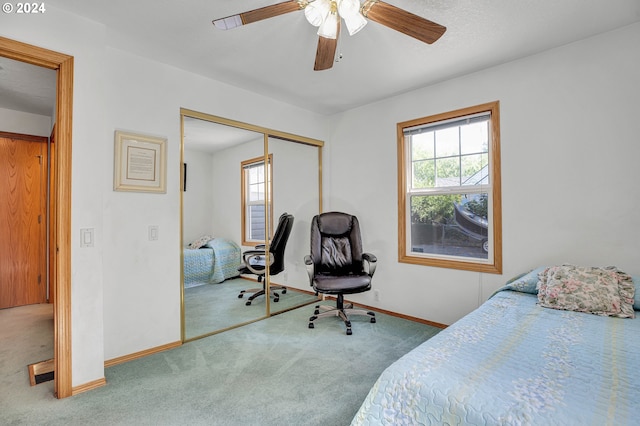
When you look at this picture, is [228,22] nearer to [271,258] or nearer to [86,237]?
[86,237]

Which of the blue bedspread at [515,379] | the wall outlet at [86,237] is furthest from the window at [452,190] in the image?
the wall outlet at [86,237]

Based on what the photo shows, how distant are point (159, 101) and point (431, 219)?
293 cm

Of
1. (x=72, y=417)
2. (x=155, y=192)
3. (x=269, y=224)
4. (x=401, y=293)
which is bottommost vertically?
(x=72, y=417)

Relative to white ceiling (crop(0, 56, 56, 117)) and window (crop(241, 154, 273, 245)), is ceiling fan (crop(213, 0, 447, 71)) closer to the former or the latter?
window (crop(241, 154, 273, 245))

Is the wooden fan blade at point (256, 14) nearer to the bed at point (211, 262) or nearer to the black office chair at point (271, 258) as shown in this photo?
the bed at point (211, 262)

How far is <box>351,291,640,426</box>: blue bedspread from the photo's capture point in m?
0.93

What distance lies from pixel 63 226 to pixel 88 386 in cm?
108

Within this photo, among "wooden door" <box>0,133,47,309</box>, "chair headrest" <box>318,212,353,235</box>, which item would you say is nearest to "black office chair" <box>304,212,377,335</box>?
"chair headrest" <box>318,212,353,235</box>

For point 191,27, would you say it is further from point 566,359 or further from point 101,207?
point 566,359

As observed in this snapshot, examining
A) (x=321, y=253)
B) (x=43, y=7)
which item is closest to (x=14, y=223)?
(x=43, y=7)

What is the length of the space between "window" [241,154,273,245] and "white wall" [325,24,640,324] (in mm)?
1568

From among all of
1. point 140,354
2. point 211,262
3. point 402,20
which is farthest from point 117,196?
point 402,20

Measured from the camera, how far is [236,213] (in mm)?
3324

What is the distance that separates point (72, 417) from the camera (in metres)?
1.74
